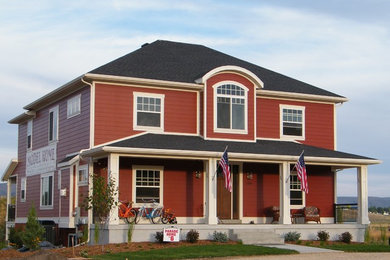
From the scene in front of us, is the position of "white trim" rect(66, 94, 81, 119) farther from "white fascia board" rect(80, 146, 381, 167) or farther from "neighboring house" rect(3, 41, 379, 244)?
"white fascia board" rect(80, 146, 381, 167)

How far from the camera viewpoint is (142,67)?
29.2 meters

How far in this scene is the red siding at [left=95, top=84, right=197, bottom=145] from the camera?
27.6 meters

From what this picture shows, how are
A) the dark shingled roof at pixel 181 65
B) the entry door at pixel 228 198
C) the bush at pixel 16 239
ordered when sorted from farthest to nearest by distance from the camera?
the entry door at pixel 228 198, the dark shingled roof at pixel 181 65, the bush at pixel 16 239

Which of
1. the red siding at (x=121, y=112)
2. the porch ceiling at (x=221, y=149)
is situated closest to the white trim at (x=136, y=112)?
the red siding at (x=121, y=112)

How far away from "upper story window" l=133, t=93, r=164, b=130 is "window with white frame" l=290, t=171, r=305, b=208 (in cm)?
652

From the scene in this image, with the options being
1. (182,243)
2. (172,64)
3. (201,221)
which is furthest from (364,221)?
(172,64)

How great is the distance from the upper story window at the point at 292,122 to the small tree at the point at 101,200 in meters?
9.65

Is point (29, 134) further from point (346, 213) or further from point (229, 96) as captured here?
point (346, 213)

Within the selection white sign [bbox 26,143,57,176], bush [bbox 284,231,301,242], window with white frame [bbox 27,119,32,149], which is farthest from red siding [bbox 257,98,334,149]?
window with white frame [bbox 27,119,32,149]

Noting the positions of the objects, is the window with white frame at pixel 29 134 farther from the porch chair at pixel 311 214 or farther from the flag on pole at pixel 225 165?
the porch chair at pixel 311 214

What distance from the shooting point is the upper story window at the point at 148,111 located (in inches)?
1112

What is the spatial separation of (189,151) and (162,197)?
10.1 feet

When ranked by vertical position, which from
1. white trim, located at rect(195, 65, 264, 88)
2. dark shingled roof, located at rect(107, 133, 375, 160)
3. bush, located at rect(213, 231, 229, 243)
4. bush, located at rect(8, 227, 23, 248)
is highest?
white trim, located at rect(195, 65, 264, 88)

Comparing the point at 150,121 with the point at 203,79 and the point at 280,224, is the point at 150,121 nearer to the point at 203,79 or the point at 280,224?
the point at 203,79
